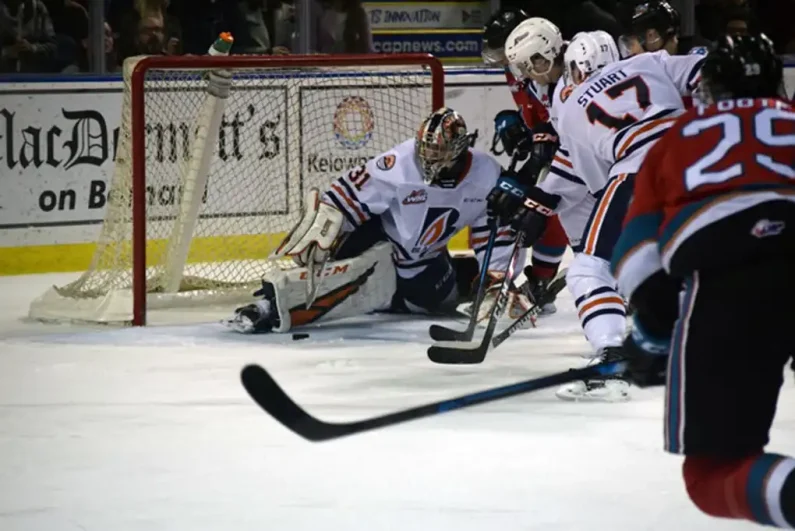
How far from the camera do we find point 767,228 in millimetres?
2260

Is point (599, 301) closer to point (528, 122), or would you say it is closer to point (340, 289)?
point (340, 289)

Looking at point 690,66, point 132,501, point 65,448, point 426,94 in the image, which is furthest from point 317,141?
point 132,501

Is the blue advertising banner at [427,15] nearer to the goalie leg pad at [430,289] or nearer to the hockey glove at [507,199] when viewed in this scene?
the goalie leg pad at [430,289]

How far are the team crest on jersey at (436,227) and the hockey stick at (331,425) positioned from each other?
8.85 ft

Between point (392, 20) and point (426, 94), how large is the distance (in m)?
2.00

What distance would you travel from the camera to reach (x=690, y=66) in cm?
412

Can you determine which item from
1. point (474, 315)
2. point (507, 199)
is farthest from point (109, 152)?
point (507, 199)

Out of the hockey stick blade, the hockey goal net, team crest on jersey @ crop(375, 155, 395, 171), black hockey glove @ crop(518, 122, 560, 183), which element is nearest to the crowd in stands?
the hockey goal net

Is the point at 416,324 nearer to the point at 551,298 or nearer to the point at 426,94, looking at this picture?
the point at 551,298

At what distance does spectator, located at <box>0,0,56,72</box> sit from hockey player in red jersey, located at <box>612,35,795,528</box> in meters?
4.71

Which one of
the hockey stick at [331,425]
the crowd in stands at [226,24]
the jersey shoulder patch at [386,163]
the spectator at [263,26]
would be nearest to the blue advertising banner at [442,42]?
the crowd in stands at [226,24]

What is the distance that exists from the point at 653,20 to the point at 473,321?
126cm

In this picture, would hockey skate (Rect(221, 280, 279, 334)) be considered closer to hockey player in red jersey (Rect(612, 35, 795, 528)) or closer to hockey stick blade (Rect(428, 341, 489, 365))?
hockey stick blade (Rect(428, 341, 489, 365))

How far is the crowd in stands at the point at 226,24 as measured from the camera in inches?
263
